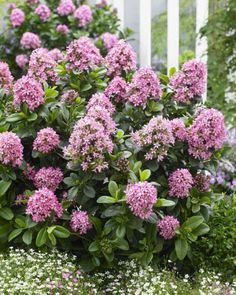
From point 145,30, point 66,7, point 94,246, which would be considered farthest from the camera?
point 66,7

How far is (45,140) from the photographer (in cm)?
300

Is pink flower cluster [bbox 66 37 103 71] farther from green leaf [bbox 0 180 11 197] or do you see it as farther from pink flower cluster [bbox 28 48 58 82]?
green leaf [bbox 0 180 11 197]

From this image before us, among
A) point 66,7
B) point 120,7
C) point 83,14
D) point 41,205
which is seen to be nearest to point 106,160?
point 41,205

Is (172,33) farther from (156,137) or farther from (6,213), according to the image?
(6,213)

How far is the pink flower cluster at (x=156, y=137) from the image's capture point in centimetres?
292

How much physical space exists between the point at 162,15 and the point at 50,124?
168 inches

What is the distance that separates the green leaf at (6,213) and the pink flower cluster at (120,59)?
0.89 m

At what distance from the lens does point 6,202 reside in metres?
3.13

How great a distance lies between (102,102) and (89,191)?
46cm

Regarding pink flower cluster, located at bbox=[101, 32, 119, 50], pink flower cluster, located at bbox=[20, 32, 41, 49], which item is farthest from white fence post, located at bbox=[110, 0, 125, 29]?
pink flower cluster, located at bbox=[20, 32, 41, 49]

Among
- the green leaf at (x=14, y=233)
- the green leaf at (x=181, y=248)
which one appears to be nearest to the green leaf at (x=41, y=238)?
the green leaf at (x=14, y=233)

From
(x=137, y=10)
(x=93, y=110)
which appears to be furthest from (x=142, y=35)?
(x=93, y=110)

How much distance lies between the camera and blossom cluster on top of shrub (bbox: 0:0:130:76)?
18.1 feet

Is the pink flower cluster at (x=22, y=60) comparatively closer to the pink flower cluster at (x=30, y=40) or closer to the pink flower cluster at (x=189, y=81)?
the pink flower cluster at (x=30, y=40)
